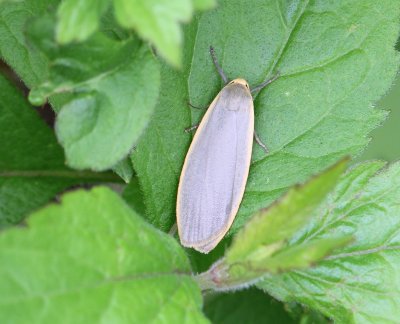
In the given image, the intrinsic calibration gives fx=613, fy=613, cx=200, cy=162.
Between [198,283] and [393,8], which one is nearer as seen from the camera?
[198,283]

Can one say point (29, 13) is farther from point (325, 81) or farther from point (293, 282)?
point (293, 282)

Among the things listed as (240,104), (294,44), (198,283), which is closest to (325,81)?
(294,44)

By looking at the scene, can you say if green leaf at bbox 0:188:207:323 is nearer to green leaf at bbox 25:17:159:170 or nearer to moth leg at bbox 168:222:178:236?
green leaf at bbox 25:17:159:170

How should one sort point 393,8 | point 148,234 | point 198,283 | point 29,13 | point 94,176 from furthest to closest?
point 94,176
point 393,8
point 29,13
point 198,283
point 148,234

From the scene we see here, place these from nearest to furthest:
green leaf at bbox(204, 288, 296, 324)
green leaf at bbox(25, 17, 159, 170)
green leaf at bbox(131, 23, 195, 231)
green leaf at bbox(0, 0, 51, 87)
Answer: green leaf at bbox(25, 17, 159, 170), green leaf at bbox(0, 0, 51, 87), green leaf at bbox(131, 23, 195, 231), green leaf at bbox(204, 288, 296, 324)

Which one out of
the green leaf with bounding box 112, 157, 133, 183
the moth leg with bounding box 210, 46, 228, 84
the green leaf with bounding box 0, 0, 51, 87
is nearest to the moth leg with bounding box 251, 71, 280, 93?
the moth leg with bounding box 210, 46, 228, 84

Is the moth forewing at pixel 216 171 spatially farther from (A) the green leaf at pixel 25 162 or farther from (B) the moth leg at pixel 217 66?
(A) the green leaf at pixel 25 162

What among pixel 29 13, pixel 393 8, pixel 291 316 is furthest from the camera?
pixel 291 316
